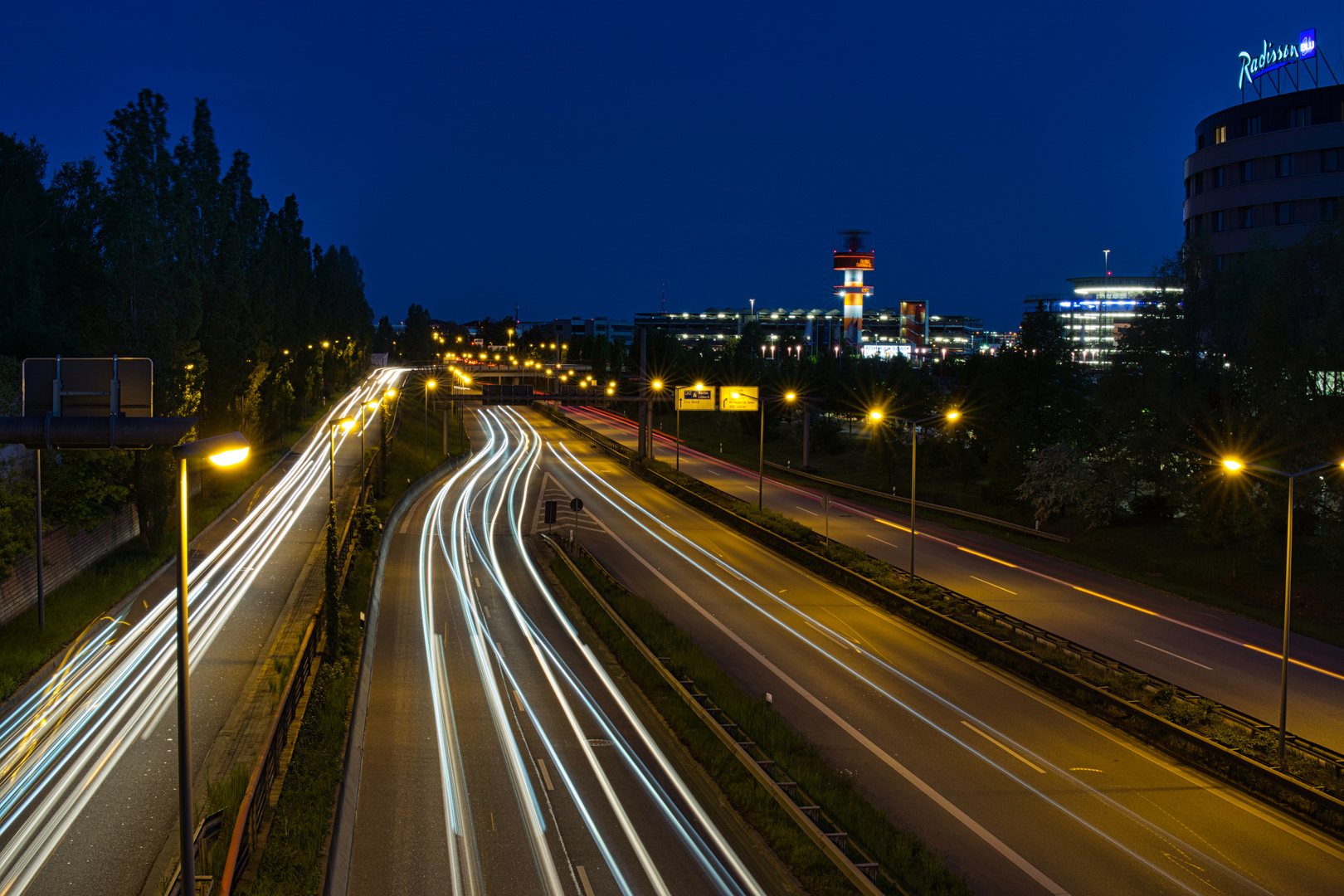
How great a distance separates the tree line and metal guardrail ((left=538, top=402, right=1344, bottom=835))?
25.3 meters

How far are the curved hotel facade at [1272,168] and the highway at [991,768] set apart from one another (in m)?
49.1

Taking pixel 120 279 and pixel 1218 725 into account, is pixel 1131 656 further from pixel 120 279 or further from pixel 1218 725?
pixel 120 279

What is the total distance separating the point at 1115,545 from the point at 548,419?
8306 cm

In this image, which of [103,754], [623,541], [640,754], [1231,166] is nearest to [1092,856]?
[640,754]

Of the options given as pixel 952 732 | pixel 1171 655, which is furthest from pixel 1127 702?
pixel 1171 655

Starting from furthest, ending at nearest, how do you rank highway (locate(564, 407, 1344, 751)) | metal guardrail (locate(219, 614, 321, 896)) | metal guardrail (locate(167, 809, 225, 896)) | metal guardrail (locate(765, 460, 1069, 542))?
metal guardrail (locate(765, 460, 1069, 542)), highway (locate(564, 407, 1344, 751)), metal guardrail (locate(219, 614, 321, 896)), metal guardrail (locate(167, 809, 225, 896))

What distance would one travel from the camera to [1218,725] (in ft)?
58.9

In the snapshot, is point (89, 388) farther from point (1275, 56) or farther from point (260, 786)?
point (1275, 56)

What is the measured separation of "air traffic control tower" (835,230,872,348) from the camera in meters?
192

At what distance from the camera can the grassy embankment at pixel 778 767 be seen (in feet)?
Result: 41.5

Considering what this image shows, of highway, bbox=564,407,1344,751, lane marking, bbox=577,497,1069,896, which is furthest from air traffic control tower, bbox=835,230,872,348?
lane marking, bbox=577,497,1069,896

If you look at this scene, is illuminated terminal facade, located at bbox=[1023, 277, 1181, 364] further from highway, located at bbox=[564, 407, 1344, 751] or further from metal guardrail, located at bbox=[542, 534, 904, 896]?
metal guardrail, located at bbox=[542, 534, 904, 896]

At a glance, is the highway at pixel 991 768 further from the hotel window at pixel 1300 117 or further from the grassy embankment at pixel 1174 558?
the hotel window at pixel 1300 117

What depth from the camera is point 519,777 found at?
54.5ft
